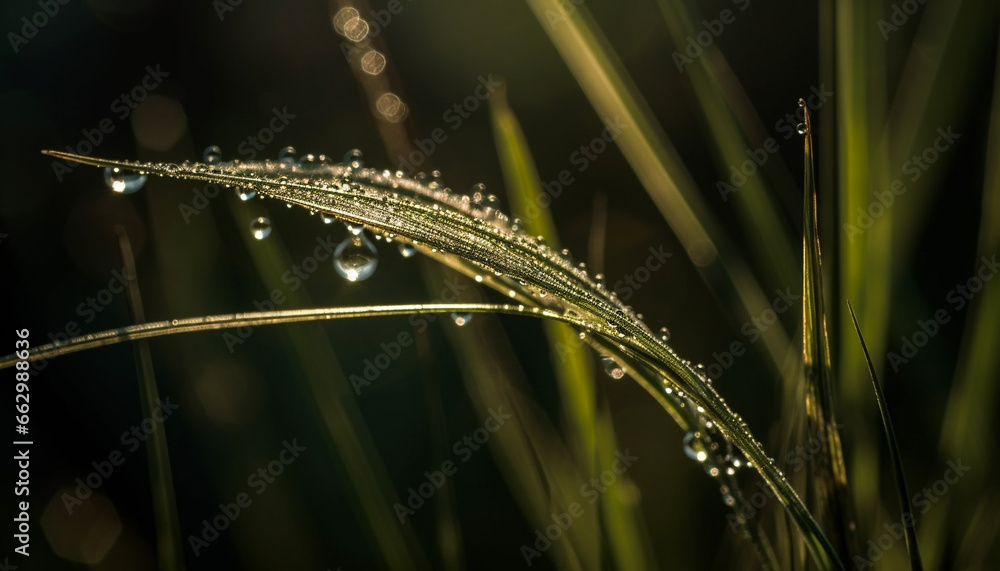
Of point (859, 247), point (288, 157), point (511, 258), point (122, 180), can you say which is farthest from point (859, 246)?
point (122, 180)

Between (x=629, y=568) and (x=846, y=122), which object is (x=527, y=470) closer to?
(x=629, y=568)

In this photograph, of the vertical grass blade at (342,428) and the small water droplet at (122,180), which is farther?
the vertical grass blade at (342,428)

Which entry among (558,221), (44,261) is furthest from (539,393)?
(44,261)

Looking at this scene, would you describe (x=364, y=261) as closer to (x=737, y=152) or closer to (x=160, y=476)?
(x=160, y=476)

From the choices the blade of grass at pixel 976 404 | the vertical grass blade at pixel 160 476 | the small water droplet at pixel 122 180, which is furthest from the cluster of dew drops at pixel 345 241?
the blade of grass at pixel 976 404

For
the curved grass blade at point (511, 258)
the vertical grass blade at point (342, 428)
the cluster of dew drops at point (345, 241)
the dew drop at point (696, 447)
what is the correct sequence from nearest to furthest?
the curved grass blade at point (511, 258) → the dew drop at point (696, 447) → the cluster of dew drops at point (345, 241) → the vertical grass blade at point (342, 428)

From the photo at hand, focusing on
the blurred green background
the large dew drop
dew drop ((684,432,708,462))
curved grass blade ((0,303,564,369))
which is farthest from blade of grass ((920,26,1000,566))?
the large dew drop

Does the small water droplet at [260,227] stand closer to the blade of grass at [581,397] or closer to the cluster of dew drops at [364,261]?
the cluster of dew drops at [364,261]
